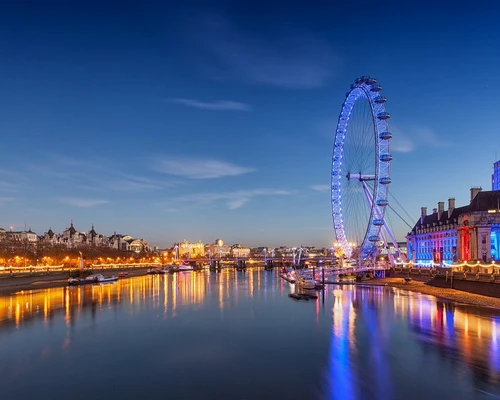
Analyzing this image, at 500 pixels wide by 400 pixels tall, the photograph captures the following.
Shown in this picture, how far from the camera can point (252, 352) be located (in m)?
23.7

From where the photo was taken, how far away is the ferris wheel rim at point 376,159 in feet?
187

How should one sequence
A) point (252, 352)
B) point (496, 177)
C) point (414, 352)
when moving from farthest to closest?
1. point (496, 177)
2. point (252, 352)
3. point (414, 352)

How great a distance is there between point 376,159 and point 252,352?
40.6 m

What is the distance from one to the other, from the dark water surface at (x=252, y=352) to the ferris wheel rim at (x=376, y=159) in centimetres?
2119

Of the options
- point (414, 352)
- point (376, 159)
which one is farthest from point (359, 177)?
point (414, 352)

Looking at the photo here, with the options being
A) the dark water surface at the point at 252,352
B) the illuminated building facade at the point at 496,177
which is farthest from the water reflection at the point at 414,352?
the illuminated building facade at the point at 496,177

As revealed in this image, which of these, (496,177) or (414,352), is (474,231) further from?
(414,352)

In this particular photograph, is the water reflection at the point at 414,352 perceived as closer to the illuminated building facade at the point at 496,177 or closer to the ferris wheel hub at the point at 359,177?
the ferris wheel hub at the point at 359,177

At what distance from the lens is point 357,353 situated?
22719 millimetres

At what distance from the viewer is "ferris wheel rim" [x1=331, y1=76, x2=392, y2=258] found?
57.0 meters

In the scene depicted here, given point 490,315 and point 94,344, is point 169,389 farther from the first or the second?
point 490,315

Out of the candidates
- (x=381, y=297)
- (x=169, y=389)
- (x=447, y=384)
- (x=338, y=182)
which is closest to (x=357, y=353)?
(x=447, y=384)

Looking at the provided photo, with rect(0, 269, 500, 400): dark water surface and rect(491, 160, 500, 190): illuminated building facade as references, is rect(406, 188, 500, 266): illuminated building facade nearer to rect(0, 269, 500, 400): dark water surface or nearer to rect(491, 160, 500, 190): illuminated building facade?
rect(491, 160, 500, 190): illuminated building facade

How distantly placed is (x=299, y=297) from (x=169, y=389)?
110 ft
